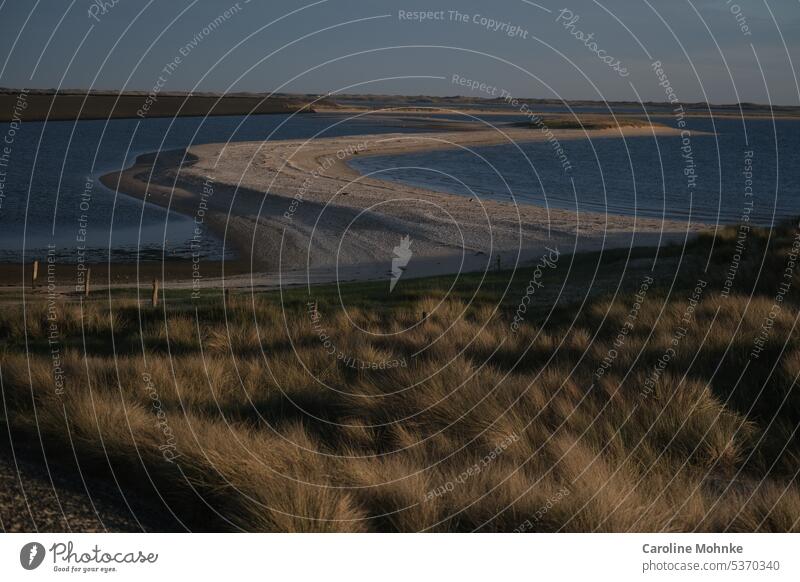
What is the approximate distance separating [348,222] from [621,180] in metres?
32.7

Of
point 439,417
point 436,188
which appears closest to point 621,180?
point 436,188

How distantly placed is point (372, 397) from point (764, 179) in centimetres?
6453

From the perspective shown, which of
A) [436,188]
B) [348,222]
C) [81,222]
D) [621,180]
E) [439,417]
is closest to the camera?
[439,417]

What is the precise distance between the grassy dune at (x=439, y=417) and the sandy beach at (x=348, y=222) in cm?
→ 1179

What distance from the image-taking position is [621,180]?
62.1 meters

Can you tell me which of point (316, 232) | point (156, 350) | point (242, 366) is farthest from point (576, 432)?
point (316, 232)

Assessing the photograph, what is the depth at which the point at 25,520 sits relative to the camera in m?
5.16

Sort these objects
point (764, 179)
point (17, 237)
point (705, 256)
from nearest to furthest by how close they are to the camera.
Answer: point (705, 256)
point (17, 237)
point (764, 179)

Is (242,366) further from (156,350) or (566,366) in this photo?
(566,366)
